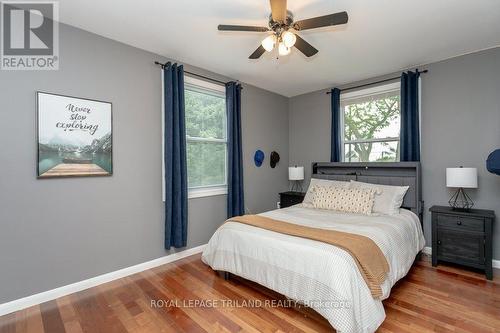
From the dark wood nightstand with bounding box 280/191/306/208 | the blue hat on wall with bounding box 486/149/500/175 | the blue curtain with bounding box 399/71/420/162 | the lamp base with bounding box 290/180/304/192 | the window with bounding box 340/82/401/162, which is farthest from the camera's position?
the lamp base with bounding box 290/180/304/192

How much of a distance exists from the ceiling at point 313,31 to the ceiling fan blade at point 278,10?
0.31m

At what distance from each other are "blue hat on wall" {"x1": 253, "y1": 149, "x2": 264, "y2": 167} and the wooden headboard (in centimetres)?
94

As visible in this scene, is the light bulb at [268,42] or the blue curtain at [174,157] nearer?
the light bulb at [268,42]

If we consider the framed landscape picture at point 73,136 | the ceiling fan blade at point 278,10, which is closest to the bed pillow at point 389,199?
the ceiling fan blade at point 278,10

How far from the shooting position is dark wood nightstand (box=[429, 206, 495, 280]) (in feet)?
8.68

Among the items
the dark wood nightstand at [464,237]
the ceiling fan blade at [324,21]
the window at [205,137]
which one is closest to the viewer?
the ceiling fan blade at [324,21]

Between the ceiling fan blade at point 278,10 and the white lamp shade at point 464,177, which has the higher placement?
the ceiling fan blade at point 278,10

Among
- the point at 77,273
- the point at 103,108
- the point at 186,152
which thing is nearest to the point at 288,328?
the point at 77,273

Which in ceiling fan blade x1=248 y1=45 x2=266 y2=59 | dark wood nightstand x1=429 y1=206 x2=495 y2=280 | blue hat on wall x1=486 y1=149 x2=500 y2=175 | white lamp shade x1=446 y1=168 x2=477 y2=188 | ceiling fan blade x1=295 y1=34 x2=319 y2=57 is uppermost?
ceiling fan blade x1=248 y1=45 x2=266 y2=59

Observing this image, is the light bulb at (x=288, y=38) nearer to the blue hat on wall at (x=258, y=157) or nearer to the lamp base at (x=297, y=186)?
the blue hat on wall at (x=258, y=157)

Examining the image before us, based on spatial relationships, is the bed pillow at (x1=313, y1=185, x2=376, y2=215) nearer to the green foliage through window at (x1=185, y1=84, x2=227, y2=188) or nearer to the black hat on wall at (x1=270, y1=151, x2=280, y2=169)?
the black hat on wall at (x1=270, y1=151, x2=280, y2=169)

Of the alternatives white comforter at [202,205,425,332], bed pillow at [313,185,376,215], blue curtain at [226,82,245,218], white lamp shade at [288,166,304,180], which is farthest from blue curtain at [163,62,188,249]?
white lamp shade at [288,166,304,180]

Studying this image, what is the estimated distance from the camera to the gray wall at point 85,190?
2.13 meters

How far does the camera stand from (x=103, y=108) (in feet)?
8.63
